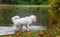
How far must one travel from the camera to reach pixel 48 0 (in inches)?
420

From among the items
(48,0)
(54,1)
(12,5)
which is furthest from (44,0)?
(12,5)

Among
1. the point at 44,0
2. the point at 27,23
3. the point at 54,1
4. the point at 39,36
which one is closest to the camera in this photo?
the point at 39,36

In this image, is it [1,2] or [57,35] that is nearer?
[57,35]

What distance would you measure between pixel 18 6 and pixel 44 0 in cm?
160

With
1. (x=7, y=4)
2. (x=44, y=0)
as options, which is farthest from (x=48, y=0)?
(x=7, y=4)

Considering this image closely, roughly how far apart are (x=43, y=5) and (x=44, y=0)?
0.47m

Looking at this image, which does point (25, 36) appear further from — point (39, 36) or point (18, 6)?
point (18, 6)

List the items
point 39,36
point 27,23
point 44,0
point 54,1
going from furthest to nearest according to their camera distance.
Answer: point 44,0, point 54,1, point 27,23, point 39,36

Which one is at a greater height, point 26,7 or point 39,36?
point 39,36

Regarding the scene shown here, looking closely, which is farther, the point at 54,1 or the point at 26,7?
the point at 26,7

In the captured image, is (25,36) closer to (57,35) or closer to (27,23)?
(57,35)

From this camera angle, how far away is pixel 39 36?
3000mm

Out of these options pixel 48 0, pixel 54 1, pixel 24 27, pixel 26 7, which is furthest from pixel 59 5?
pixel 24 27

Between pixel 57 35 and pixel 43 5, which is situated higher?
pixel 57 35
